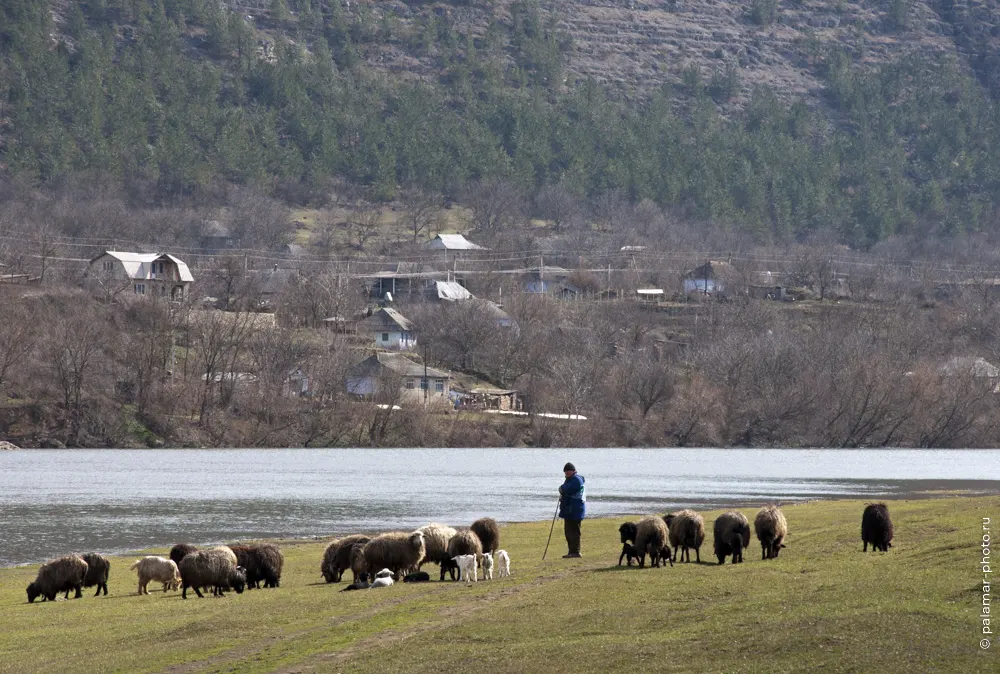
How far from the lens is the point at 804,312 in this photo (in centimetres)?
18788

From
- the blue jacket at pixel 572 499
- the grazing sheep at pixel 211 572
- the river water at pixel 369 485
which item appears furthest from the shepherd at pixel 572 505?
the river water at pixel 369 485

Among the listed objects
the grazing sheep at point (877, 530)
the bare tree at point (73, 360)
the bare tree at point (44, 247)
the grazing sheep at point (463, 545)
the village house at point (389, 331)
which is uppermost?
the bare tree at point (44, 247)

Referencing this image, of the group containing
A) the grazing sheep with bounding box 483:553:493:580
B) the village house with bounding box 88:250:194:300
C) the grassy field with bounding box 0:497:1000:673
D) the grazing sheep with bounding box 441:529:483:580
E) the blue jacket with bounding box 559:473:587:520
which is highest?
the village house with bounding box 88:250:194:300

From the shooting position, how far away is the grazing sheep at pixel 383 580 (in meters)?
29.8

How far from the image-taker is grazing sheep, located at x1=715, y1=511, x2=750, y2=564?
30422mm

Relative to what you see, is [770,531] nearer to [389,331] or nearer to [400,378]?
[400,378]

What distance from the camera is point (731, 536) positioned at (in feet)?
100

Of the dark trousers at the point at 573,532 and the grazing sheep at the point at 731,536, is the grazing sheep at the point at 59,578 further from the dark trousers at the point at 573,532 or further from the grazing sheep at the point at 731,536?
the grazing sheep at the point at 731,536

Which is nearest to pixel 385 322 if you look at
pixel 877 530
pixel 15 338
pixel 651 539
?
pixel 15 338

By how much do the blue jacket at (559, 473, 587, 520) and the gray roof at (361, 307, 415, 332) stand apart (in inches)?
5039

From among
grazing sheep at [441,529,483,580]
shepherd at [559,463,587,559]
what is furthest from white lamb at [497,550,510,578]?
shepherd at [559,463,587,559]

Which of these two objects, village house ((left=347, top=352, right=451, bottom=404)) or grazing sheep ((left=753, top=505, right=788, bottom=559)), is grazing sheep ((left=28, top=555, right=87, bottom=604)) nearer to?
grazing sheep ((left=753, top=505, right=788, bottom=559))

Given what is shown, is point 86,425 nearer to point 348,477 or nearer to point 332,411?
point 332,411

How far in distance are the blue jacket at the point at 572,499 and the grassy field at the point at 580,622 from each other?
1.74 meters
